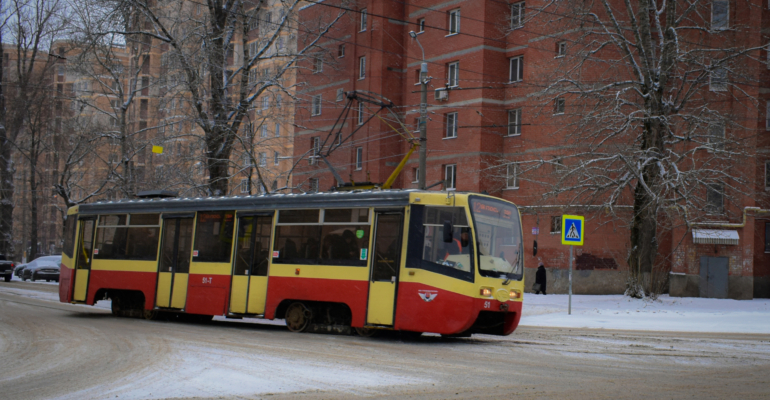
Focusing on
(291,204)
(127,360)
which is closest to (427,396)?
(127,360)

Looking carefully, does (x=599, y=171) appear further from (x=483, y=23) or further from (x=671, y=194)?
(x=483, y=23)

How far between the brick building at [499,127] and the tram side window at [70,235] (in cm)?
1039

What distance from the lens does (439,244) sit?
1380 centimetres

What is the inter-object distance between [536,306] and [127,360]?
1728 centimetres

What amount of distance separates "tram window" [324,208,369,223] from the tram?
20 mm

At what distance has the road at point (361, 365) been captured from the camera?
27.7ft

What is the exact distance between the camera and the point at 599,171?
1059 inches

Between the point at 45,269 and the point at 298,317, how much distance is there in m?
35.3

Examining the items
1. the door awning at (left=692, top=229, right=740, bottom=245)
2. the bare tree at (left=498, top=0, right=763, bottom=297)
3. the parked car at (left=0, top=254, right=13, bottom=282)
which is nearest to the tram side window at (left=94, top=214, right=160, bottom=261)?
the bare tree at (left=498, top=0, right=763, bottom=297)

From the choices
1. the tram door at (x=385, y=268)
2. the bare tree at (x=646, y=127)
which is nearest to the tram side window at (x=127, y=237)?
the tram door at (x=385, y=268)

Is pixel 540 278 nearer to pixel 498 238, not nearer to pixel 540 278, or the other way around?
pixel 540 278

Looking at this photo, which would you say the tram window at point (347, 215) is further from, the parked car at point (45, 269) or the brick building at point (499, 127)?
the parked car at point (45, 269)

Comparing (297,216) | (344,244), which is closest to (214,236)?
(297,216)

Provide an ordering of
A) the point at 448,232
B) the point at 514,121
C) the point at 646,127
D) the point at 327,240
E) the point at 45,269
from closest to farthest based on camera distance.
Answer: the point at 448,232 < the point at 327,240 < the point at 646,127 < the point at 514,121 < the point at 45,269
